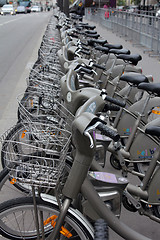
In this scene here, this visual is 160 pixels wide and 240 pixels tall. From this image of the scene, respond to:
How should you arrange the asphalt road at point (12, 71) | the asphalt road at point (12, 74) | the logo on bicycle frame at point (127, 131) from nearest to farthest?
the logo on bicycle frame at point (127, 131) < the asphalt road at point (12, 74) < the asphalt road at point (12, 71)

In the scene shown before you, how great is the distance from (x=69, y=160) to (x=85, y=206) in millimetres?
447

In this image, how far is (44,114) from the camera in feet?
10.7

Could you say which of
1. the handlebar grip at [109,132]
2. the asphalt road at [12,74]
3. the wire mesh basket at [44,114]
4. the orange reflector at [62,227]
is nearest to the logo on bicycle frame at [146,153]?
the wire mesh basket at [44,114]

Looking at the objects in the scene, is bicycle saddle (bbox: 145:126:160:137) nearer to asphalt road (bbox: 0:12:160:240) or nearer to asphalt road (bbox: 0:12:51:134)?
asphalt road (bbox: 0:12:160:240)

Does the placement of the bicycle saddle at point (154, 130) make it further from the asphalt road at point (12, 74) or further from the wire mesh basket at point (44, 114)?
the asphalt road at point (12, 74)

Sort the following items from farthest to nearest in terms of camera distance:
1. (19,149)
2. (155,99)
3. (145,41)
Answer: (145,41) → (155,99) → (19,149)

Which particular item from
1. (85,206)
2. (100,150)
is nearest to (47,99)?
(100,150)

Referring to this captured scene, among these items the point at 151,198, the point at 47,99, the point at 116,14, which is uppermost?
the point at 116,14

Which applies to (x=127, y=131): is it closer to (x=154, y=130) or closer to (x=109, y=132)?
(x=154, y=130)

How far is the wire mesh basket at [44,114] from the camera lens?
95.7 inches

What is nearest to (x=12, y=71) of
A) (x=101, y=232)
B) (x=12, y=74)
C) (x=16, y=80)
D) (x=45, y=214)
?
(x=12, y=74)

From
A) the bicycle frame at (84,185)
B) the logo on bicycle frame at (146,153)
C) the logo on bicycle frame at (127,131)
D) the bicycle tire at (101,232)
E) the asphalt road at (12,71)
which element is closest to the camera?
the bicycle tire at (101,232)

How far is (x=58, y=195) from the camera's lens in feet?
6.72

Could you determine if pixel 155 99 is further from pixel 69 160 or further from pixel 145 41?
pixel 145 41
